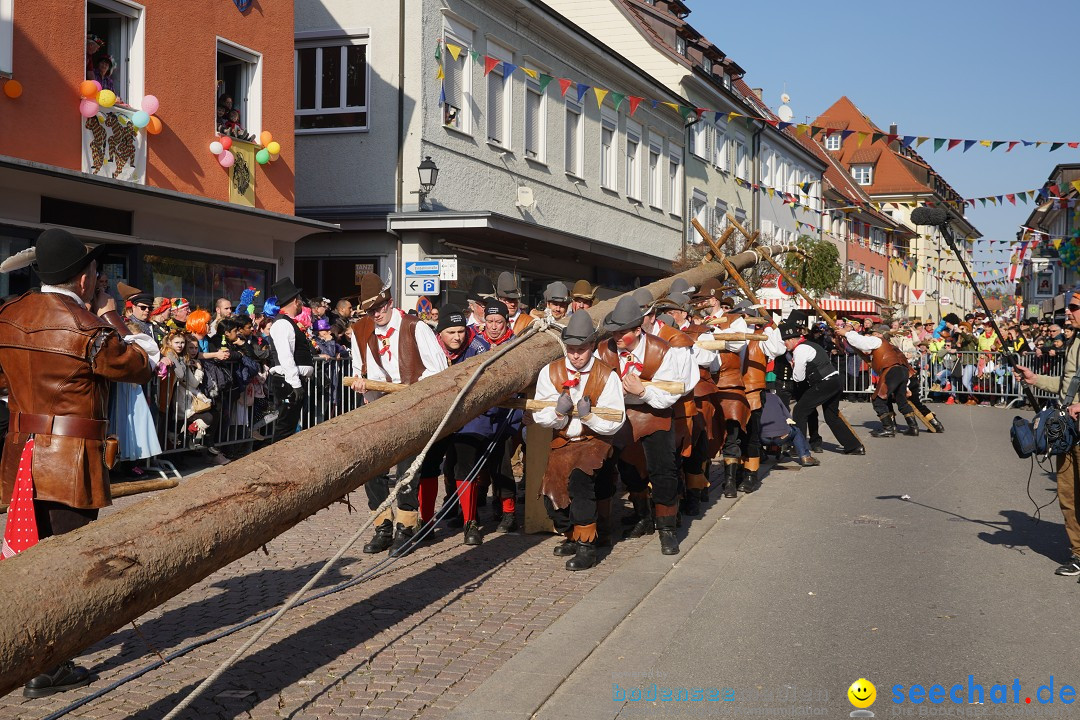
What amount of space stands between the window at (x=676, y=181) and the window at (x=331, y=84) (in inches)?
579

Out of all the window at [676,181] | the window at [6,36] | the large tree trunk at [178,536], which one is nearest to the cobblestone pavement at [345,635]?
the large tree trunk at [178,536]

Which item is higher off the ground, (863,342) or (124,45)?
(124,45)

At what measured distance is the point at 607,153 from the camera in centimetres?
2847

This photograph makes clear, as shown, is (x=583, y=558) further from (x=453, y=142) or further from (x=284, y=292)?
(x=453, y=142)

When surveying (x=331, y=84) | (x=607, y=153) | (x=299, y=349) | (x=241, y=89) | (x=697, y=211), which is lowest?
(x=299, y=349)

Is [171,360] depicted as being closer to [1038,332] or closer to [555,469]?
[555,469]

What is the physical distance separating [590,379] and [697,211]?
29.5 metres

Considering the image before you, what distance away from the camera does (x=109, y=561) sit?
150 inches

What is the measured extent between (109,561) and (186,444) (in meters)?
7.34

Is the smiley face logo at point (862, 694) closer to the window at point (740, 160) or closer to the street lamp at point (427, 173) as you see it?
the street lamp at point (427, 173)

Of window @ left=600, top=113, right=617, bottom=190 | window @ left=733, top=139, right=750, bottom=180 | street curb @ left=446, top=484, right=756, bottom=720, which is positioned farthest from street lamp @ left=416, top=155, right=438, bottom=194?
window @ left=733, top=139, right=750, bottom=180

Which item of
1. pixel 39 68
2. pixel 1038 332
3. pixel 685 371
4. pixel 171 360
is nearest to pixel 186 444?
pixel 171 360

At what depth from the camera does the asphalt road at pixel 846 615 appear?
15.9 ft

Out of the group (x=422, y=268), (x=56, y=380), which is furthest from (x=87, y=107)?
(x=56, y=380)
